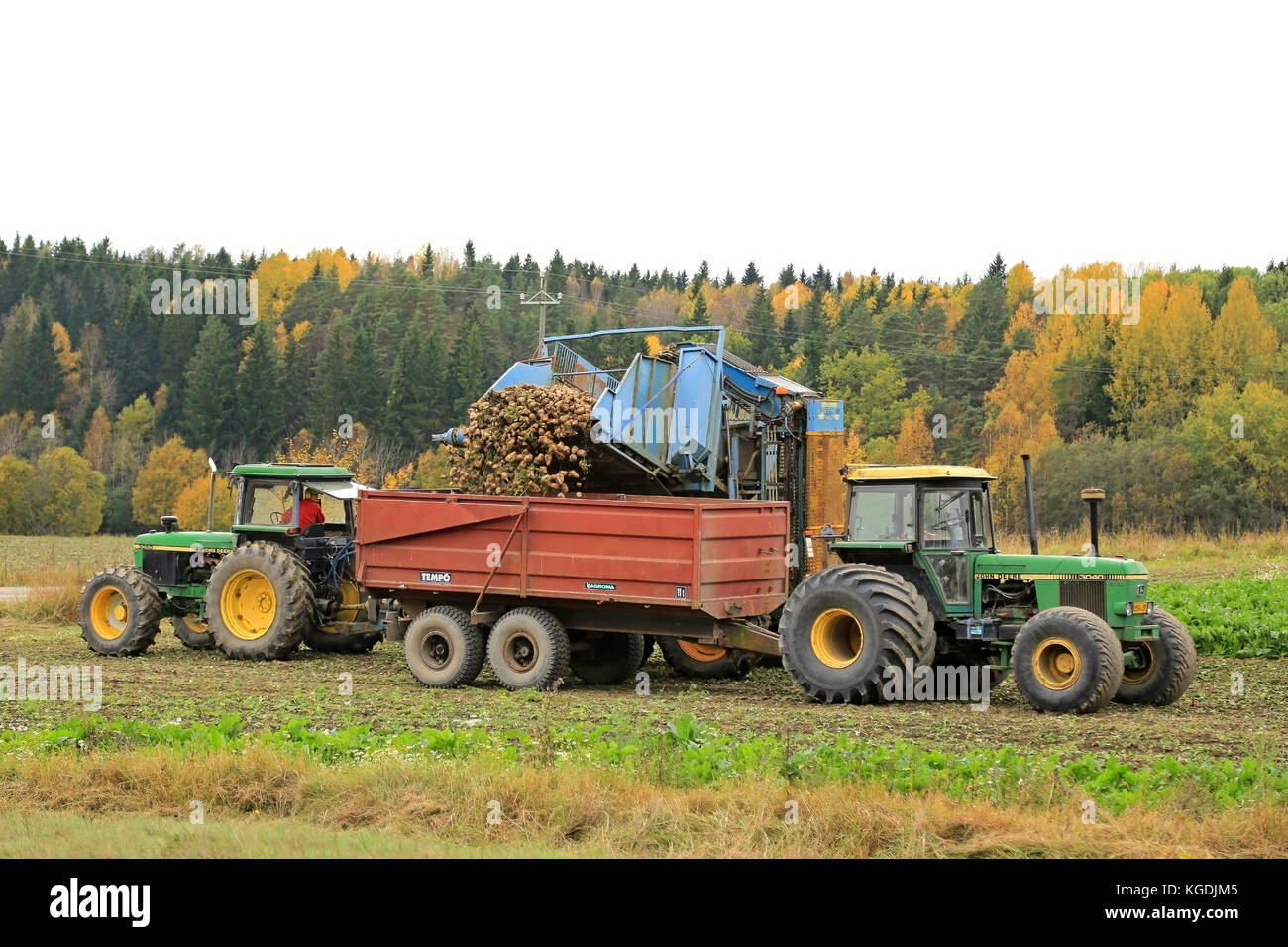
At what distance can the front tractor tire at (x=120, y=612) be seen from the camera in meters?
17.7

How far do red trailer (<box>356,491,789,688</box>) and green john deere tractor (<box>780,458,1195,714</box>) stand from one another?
0.93m

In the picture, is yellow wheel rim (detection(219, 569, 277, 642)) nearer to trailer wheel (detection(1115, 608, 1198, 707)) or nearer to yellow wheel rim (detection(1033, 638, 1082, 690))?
yellow wheel rim (detection(1033, 638, 1082, 690))

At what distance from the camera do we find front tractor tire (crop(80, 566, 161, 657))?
17.7m

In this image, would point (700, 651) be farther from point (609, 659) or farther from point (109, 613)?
point (109, 613)

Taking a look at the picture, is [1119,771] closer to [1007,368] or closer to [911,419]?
[911,419]

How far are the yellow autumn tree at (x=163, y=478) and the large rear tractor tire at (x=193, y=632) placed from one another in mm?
56586

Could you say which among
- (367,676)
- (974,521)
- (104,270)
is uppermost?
(104,270)

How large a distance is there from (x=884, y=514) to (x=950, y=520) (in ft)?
2.10

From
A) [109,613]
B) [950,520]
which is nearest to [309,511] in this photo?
[109,613]

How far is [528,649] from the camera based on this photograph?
48.9 feet

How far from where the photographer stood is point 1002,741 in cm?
1103

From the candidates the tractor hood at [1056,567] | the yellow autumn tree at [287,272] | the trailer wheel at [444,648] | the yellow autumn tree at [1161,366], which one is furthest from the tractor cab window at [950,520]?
the yellow autumn tree at [287,272]

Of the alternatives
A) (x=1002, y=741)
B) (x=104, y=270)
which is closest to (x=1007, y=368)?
(x=1002, y=741)
